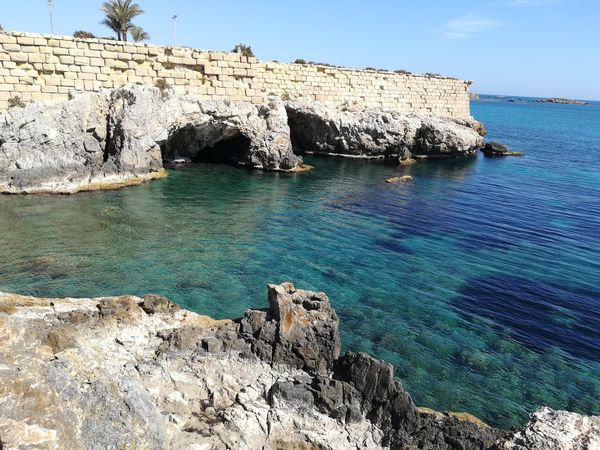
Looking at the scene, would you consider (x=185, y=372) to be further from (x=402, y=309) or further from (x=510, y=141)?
(x=510, y=141)

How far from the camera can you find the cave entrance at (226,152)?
25.4m

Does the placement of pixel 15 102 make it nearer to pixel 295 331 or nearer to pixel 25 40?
pixel 25 40

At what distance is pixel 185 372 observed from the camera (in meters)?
5.88

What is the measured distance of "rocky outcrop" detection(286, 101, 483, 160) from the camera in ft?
92.8

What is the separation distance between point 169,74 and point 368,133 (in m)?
13.0

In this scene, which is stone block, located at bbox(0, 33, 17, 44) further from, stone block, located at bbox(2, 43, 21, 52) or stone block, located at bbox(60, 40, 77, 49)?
stone block, located at bbox(60, 40, 77, 49)

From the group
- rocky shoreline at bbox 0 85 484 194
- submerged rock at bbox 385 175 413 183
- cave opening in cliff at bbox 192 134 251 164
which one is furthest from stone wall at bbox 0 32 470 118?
submerged rock at bbox 385 175 413 183

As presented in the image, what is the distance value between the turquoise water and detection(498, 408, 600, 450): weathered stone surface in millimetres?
2210

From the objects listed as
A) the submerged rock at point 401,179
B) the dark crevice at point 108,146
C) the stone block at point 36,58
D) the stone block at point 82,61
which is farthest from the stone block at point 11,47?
the submerged rock at point 401,179

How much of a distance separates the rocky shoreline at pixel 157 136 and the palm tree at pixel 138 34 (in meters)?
7.60

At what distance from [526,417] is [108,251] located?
10550mm

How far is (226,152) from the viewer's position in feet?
86.0

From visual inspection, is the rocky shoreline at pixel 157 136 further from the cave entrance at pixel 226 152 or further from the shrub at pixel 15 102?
the shrub at pixel 15 102

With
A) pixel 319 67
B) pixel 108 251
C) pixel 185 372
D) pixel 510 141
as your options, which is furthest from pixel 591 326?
pixel 510 141
